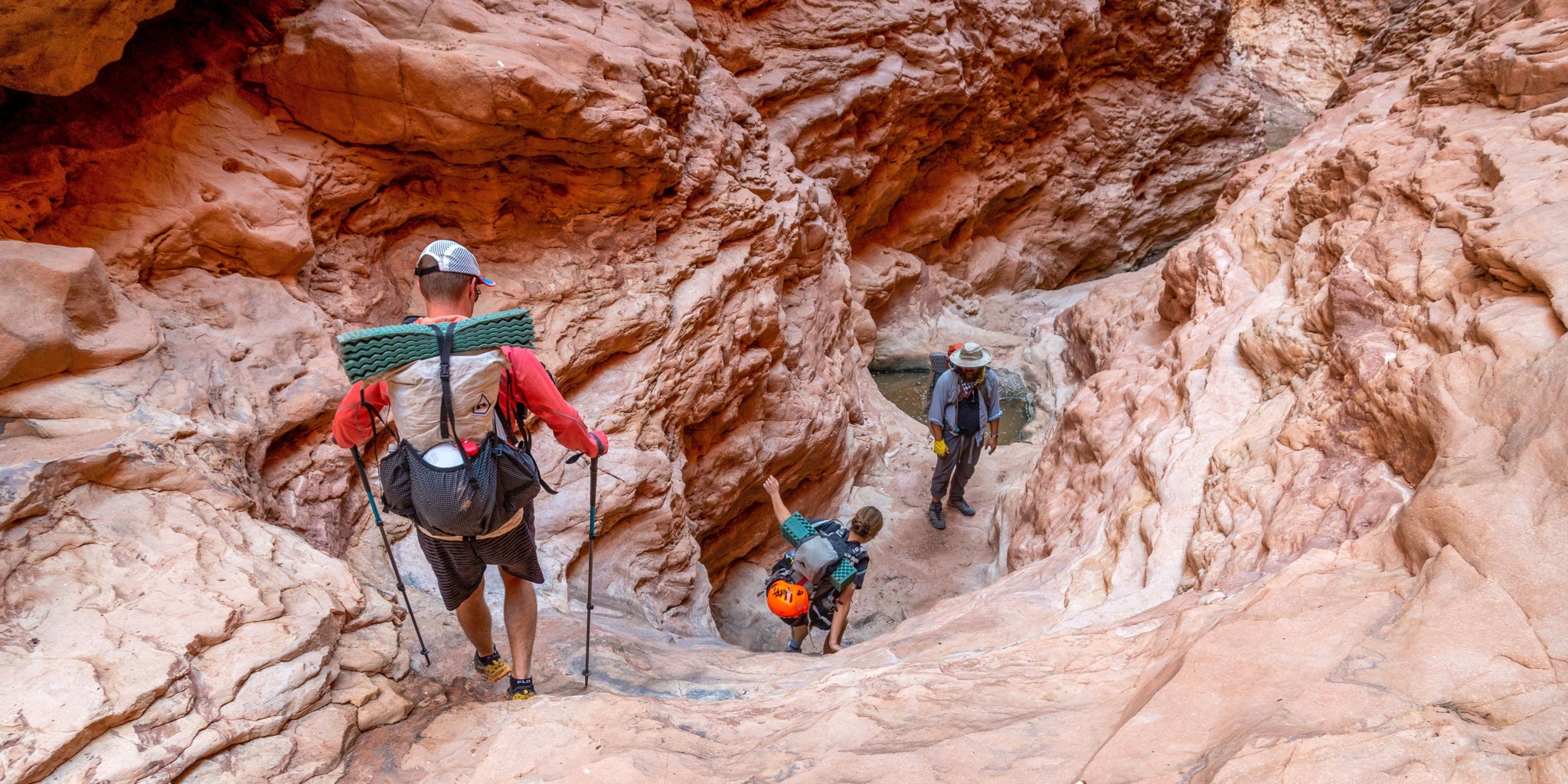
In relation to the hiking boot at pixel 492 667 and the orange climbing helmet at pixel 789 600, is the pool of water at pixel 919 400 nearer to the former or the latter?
the orange climbing helmet at pixel 789 600

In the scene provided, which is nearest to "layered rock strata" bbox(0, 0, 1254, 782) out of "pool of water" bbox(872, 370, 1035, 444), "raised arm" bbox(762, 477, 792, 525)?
"raised arm" bbox(762, 477, 792, 525)

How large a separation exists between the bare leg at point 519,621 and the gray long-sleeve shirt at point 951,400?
464 cm

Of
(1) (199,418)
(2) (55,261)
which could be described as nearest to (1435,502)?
(1) (199,418)

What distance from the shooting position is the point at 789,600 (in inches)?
178

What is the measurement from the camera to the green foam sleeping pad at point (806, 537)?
4.61 m

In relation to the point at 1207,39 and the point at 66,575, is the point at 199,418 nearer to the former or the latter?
the point at 66,575

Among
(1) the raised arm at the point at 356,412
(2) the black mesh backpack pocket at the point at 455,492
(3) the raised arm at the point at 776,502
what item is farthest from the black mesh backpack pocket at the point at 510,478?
(3) the raised arm at the point at 776,502

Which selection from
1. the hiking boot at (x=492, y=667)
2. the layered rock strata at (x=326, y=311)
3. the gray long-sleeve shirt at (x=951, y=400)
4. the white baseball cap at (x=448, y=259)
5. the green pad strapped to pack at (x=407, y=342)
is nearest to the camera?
the green pad strapped to pack at (x=407, y=342)

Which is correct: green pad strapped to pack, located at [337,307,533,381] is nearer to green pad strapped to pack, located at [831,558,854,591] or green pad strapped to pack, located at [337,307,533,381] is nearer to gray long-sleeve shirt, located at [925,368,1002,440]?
green pad strapped to pack, located at [831,558,854,591]

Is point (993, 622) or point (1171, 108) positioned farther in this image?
point (1171, 108)

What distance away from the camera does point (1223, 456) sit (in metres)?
3.84

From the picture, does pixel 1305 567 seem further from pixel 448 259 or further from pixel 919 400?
pixel 919 400

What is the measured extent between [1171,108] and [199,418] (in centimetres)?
1657

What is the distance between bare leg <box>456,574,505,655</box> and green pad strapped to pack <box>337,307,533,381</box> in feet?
3.14
